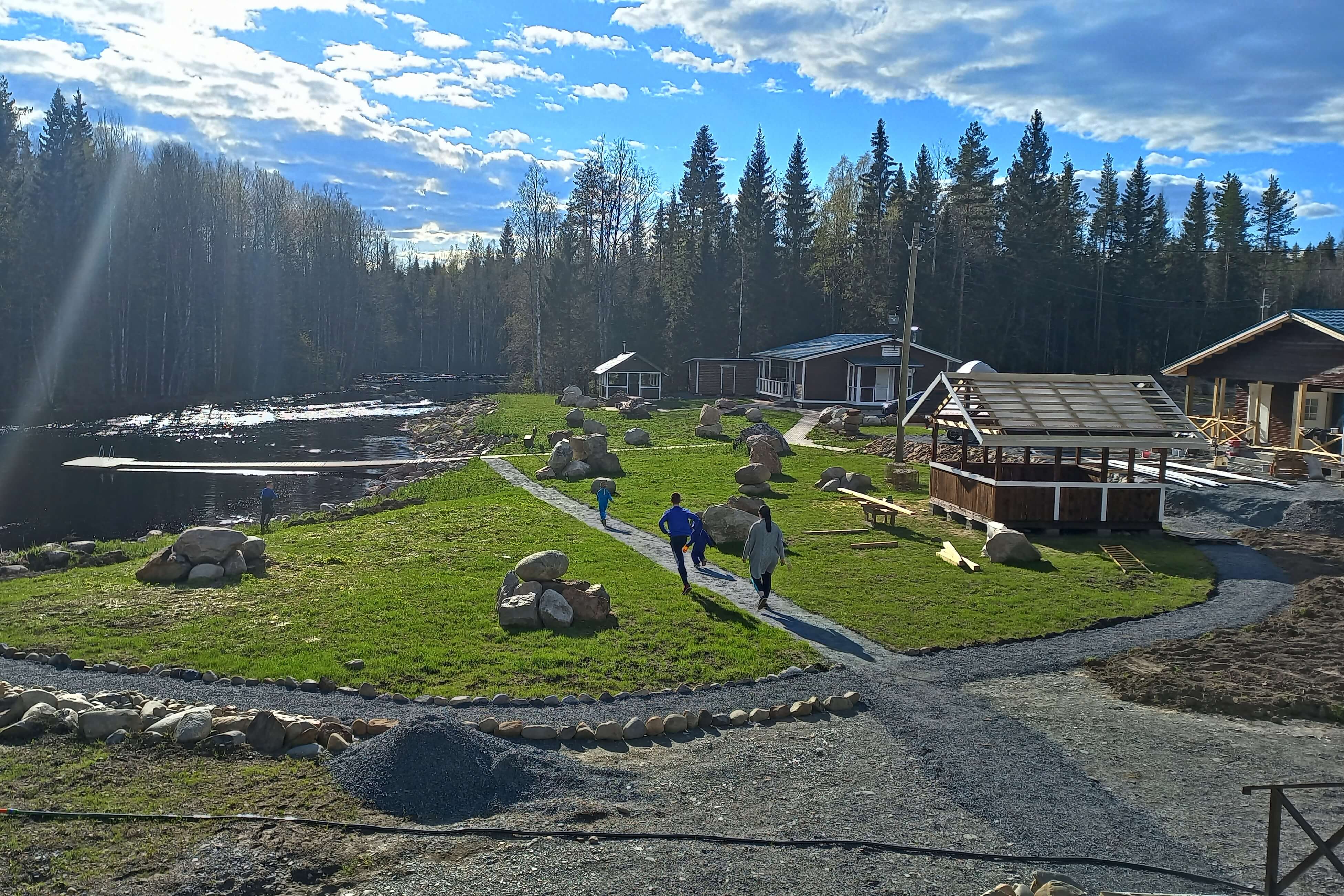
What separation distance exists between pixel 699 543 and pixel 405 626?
17.8 ft

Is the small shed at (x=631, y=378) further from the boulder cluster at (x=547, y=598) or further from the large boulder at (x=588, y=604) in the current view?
the large boulder at (x=588, y=604)

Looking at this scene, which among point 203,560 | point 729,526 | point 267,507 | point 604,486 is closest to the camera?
point 203,560

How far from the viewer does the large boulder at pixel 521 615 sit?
45.2ft

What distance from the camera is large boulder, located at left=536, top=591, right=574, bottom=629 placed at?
13719mm

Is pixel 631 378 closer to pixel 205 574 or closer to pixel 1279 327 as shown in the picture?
pixel 1279 327

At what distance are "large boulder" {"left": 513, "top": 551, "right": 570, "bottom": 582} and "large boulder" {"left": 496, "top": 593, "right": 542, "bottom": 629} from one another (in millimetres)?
602

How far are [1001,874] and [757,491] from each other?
64.5 feet

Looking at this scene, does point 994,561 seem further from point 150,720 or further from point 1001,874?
point 150,720

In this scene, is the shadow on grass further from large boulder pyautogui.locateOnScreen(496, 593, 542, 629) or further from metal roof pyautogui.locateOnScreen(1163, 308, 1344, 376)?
metal roof pyautogui.locateOnScreen(1163, 308, 1344, 376)

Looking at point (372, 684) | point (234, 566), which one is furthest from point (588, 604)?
point (234, 566)

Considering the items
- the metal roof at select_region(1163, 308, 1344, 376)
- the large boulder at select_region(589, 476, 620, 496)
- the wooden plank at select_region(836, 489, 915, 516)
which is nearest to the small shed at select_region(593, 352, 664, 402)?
the metal roof at select_region(1163, 308, 1344, 376)

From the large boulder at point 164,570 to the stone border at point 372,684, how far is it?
13.7ft

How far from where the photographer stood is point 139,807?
7.62 metres

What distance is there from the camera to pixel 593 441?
3103cm
